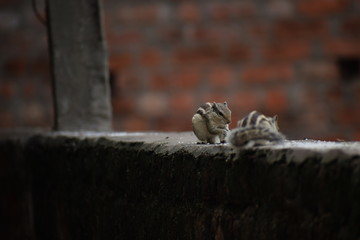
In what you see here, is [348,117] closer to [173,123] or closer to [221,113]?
[173,123]

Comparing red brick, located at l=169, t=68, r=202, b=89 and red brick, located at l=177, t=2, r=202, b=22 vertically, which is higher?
red brick, located at l=177, t=2, r=202, b=22

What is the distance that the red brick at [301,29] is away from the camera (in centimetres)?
518

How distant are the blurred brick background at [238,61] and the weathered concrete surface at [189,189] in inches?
86.2

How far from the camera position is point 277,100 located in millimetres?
5074

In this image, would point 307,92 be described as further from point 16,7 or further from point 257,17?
point 16,7

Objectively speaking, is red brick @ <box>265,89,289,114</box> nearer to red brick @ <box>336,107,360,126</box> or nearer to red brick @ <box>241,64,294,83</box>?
red brick @ <box>241,64,294,83</box>

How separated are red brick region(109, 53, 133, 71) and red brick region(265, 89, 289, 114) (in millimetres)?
985

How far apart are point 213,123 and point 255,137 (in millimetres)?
361

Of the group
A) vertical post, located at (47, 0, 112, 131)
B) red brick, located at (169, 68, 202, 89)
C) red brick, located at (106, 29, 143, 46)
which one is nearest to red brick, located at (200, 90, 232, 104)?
red brick, located at (169, 68, 202, 89)

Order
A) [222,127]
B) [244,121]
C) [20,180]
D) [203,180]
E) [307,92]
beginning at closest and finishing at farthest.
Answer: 1. [244,121]
2. [203,180]
3. [222,127]
4. [20,180]
5. [307,92]

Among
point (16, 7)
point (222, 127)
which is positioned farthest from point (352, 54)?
point (222, 127)

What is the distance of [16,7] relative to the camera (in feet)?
17.5

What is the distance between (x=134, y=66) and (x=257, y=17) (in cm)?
92

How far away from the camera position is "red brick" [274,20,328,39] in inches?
204
